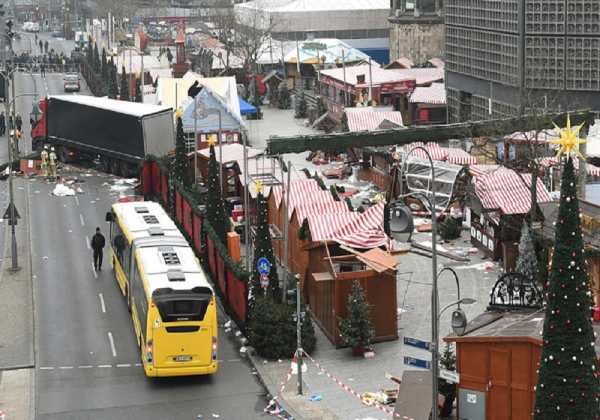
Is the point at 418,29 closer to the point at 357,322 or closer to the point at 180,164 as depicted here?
the point at 180,164

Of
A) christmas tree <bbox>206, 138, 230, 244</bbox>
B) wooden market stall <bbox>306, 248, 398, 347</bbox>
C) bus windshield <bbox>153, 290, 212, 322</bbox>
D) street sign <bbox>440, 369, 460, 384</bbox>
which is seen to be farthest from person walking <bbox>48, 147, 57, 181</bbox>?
street sign <bbox>440, 369, 460, 384</bbox>

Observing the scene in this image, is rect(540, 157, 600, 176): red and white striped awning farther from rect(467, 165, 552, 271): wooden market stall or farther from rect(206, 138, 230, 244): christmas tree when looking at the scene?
rect(206, 138, 230, 244): christmas tree

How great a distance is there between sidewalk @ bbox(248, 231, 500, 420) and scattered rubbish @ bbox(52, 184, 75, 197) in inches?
922

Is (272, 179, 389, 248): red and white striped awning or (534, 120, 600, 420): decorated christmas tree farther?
(272, 179, 389, 248): red and white striped awning

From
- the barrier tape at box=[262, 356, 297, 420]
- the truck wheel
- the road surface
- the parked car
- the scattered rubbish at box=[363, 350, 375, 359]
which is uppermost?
the parked car

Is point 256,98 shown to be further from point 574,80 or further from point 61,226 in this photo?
point 61,226

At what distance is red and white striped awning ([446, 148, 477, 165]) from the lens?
185ft

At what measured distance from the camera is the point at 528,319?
2955 centimetres

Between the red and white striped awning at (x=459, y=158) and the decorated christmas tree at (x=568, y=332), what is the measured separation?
31.7 metres

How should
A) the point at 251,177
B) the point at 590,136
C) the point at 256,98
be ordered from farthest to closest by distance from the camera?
the point at 256,98, the point at 590,136, the point at 251,177

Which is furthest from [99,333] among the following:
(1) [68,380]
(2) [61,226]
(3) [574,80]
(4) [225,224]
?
(3) [574,80]

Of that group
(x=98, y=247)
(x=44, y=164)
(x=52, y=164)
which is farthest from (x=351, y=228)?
(x=44, y=164)

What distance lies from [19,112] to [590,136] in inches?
2091

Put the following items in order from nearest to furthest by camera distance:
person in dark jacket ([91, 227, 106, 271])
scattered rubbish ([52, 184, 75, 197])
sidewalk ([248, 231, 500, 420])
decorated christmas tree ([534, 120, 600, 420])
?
decorated christmas tree ([534, 120, 600, 420]), sidewalk ([248, 231, 500, 420]), person in dark jacket ([91, 227, 106, 271]), scattered rubbish ([52, 184, 75, 197])
